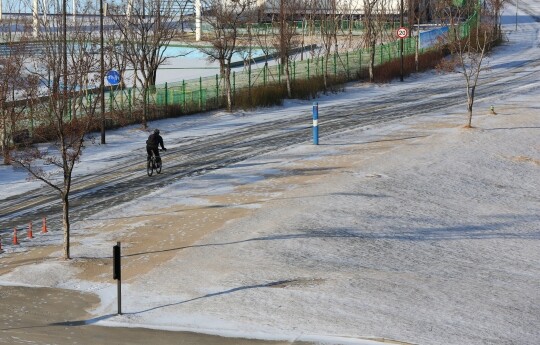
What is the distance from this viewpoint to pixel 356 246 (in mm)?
20406

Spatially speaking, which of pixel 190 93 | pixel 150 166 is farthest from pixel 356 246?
pixel 190 93

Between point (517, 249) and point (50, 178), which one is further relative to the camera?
point (50, 178)

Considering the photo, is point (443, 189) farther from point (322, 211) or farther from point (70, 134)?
point (70, 134)

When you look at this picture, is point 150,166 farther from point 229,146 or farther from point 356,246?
point 356,246

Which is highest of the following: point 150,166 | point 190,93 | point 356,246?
point 190,93

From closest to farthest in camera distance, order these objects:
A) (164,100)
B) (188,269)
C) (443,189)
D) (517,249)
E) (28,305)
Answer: (28,305), (188,269), (517,249), (443,189), (164,100)

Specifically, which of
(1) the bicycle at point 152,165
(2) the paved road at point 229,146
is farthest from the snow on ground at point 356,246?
(1) the bicycle at point 152,165

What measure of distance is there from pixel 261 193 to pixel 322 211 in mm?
2737

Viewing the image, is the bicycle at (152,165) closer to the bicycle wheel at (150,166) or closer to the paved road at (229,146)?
the bicycle wheel at (150,166)

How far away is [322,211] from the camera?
2314 cm

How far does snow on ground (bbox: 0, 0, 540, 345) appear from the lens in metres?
14.9

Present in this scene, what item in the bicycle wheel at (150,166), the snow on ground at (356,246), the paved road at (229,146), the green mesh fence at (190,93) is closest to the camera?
the snow on ground at (356,246)

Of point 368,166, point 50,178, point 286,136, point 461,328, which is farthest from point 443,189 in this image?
point 461,328

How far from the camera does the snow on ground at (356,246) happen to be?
585 inches
